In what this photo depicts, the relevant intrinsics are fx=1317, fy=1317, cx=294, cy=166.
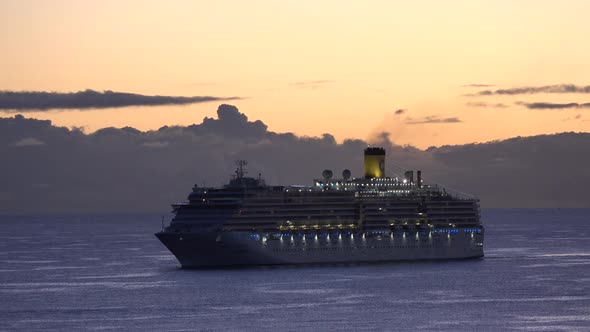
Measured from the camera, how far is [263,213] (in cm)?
11538

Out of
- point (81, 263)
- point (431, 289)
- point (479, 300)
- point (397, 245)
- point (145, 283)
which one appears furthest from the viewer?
point (81, 263)

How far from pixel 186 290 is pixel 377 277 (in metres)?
17.7

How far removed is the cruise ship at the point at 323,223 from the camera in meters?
113

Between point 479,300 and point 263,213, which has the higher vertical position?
point 263,213

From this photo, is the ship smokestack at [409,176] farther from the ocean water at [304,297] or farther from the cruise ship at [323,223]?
the ocean water at [304,297]

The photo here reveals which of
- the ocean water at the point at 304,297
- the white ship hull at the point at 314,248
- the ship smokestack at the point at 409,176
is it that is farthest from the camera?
the ship smokestack at the point at 409,176

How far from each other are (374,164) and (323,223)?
15.8 meters

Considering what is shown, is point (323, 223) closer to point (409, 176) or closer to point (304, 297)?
point (409, 176)

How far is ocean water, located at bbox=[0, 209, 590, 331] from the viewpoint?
82438mm

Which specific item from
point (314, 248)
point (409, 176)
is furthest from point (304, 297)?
point (409, 176)

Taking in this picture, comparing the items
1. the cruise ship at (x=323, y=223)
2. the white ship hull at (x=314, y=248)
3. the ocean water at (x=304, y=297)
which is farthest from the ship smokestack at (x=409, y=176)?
the ocean water at (x=304, y=297)

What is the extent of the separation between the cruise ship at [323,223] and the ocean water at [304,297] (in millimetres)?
1494

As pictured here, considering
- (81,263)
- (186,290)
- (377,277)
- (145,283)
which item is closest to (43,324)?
(186,290)

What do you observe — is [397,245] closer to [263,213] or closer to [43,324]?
[263,213]
